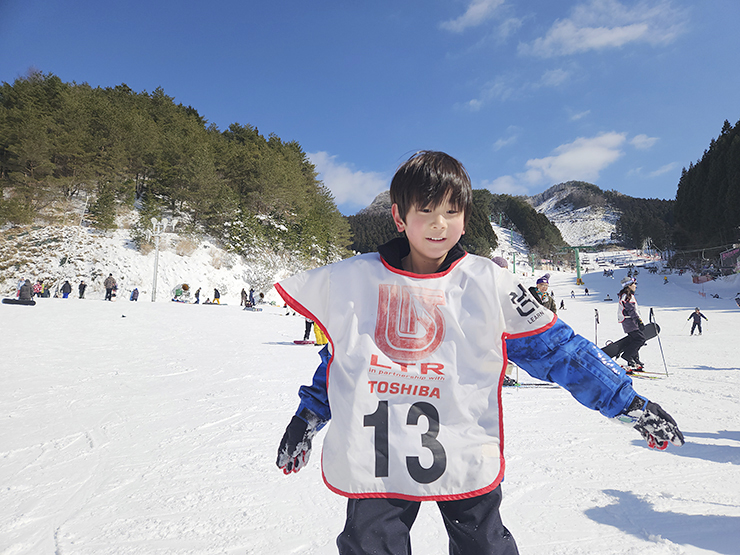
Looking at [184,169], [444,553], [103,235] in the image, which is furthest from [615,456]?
[184,169]

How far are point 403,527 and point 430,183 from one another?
41.1 inches

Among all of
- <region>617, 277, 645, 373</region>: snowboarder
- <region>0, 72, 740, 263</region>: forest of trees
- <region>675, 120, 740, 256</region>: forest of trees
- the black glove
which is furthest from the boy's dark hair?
<region>675, 120, 740, 256</region>: forest of trees

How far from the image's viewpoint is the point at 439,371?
1.16m

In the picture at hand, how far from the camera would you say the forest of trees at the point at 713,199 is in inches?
1401

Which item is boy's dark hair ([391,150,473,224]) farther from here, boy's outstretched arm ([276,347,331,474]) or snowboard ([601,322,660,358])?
snowboard ([601,322,660,358])

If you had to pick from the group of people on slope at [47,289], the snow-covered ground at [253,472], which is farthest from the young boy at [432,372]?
the group of people on slope at [47,289]

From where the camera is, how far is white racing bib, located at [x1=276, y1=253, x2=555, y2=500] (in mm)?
1120

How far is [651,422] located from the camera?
1219mm

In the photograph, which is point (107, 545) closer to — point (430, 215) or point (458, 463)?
point (458, 463)

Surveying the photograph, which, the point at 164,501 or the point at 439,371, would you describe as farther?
the point at 164,501

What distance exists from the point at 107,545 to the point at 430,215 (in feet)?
7.88

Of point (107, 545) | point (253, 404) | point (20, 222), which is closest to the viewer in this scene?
point (107, 545)

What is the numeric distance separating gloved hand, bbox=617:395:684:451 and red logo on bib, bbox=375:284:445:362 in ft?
2.09

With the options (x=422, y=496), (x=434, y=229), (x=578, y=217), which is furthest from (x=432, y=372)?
(x=578, y=217)
